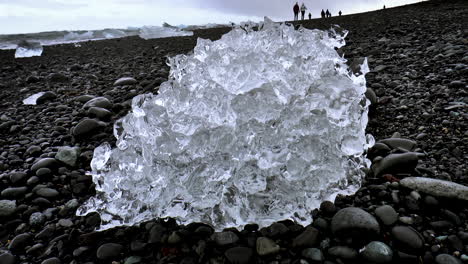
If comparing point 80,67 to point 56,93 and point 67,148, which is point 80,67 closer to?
point 56,93

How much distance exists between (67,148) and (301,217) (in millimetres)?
2105

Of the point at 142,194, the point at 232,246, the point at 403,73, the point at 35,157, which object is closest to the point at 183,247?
the point at 232,246

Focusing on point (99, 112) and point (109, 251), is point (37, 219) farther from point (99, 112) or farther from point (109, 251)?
point (99, 112)

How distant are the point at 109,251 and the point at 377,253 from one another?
1396 mm

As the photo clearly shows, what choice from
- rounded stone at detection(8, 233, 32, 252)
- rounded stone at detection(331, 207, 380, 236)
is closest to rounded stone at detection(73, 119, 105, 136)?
rounded stone at detection(8, 233, 32, 252)

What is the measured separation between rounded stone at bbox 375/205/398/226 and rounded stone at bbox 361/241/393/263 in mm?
196

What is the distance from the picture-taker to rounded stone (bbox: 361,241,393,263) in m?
1.57

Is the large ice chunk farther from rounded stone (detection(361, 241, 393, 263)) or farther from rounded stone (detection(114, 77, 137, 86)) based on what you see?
rounded stone (detection(361, 241, 393, 263))

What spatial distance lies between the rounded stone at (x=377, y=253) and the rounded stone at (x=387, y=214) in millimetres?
196

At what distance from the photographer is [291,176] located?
1880mm

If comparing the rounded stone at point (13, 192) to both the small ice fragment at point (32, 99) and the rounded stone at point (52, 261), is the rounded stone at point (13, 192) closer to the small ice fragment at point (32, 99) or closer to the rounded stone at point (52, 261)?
the rounded stone at point (52, 261)

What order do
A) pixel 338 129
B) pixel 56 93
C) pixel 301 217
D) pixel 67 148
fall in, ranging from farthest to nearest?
pixel 56 93 < pixel 67 148 < pixel 338 129 < pixel 301 217

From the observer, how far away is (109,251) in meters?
1.78

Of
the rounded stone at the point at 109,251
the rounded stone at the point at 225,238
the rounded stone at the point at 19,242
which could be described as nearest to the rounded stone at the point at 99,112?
the rounded stone at the point at 19,242
